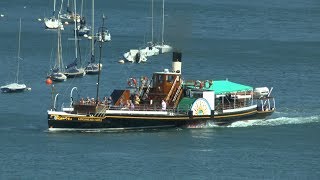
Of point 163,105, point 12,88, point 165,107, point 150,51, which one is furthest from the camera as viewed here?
point 150,51

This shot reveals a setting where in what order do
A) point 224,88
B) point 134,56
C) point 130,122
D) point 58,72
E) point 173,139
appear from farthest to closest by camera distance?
point 134,56, point 58,72, point 224,88, point 130,122, point 173,139

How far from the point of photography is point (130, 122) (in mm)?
106000

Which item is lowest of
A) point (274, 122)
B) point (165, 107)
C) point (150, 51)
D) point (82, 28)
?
point (274, 122)

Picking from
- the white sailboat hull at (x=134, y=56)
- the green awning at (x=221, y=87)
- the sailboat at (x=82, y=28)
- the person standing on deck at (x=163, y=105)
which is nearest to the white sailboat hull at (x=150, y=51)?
the white sailboat hull at (x=134, y=56)

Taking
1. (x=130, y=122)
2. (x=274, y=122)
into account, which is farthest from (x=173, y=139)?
(x=274, y=122)

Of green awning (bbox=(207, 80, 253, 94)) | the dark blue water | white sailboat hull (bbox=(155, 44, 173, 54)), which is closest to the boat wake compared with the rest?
the dark blue water

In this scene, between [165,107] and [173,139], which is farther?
[165,107]

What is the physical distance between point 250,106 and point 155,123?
8.65m

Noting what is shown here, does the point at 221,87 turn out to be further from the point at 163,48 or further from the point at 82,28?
the point at 82,28

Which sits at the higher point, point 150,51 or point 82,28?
point 82,28

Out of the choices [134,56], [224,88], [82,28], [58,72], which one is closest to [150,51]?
[134,56]

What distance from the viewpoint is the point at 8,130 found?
351 ft

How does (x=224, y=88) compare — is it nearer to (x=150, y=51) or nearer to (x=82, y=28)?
(x=150, y=51)

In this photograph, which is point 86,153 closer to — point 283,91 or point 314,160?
point 314,160
